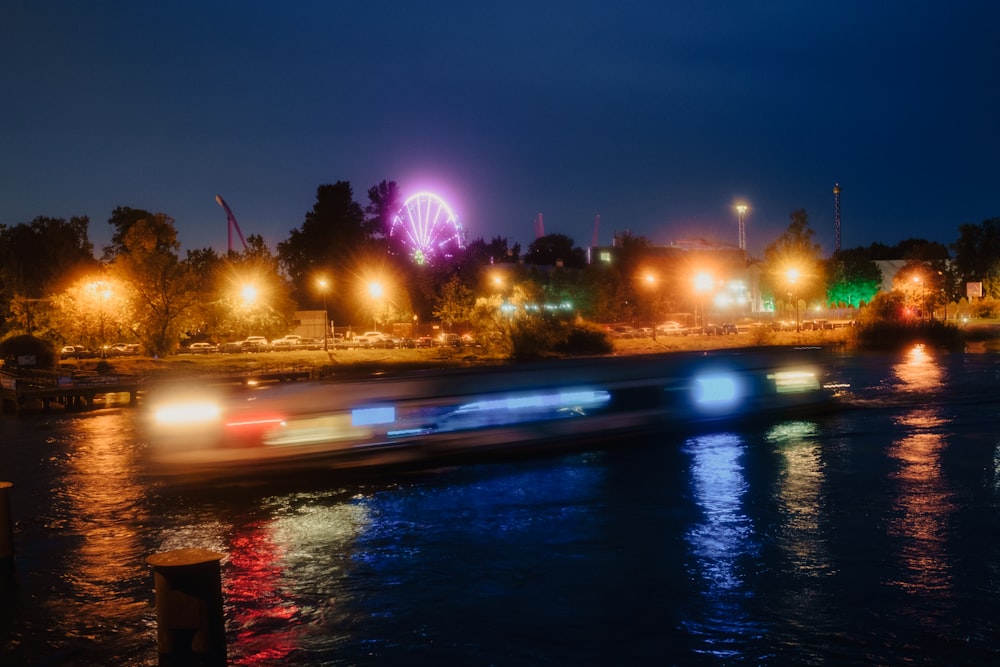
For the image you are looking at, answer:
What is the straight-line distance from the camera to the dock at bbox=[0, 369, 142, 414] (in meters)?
40.4

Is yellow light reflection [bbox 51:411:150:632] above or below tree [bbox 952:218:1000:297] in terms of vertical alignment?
below

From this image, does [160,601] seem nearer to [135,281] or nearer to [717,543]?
[717,543]

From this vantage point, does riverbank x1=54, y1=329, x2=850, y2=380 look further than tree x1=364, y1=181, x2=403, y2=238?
No

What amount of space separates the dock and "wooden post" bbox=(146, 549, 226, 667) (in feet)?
116

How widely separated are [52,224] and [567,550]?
305 feet

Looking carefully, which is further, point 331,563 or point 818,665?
point 331,563

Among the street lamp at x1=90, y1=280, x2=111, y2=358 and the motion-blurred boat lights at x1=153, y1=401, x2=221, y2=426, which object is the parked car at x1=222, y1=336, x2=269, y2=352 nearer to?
the street lamp at x1=90, y1=280, x2=111, y2=358

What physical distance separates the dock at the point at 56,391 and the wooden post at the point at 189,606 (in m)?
35.2

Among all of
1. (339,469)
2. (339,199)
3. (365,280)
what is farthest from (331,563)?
(339,199)

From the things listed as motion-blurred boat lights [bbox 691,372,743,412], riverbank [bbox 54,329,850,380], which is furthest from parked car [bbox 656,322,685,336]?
motion-blurred boat lights [bbox 691,372,743,412]

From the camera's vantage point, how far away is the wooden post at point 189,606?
8.12 metres

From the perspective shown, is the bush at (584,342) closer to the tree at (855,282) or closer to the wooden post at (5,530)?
the wooden post at (5,530)

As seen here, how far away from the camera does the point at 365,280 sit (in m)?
93.1

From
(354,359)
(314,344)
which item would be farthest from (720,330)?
(354,359)
